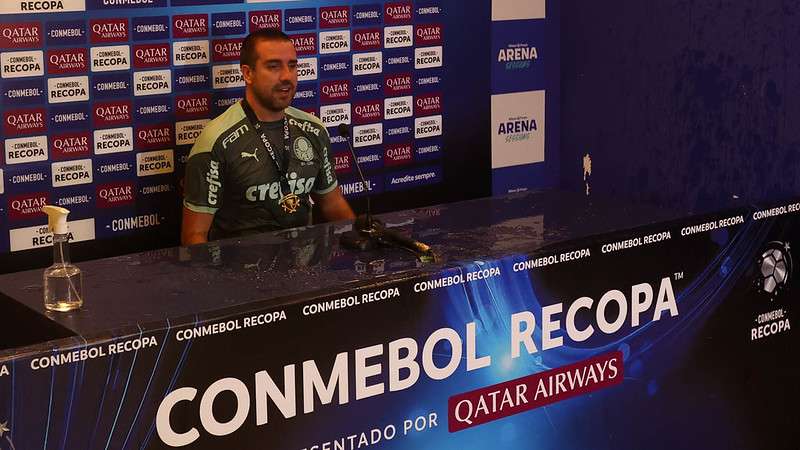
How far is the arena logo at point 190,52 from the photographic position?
4895 mm

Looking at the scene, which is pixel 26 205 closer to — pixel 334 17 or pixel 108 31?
pixel 108 31

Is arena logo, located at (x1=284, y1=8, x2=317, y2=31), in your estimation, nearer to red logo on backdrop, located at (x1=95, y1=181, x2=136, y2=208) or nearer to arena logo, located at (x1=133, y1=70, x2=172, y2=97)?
arena logo, located at (x1=133, y1=70, x2=172, y2=97)

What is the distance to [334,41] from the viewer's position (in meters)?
5.34

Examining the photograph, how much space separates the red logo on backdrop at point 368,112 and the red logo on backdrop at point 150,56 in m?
0.92

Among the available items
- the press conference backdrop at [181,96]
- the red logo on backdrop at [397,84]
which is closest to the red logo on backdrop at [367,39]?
the press conference backdrop at [181,96]

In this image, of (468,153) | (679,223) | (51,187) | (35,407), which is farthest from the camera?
(468,153)

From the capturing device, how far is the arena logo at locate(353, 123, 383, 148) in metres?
5.49

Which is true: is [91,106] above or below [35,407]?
above

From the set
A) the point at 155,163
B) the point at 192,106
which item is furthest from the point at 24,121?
the point at 192,106

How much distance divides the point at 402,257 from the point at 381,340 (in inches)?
11.1

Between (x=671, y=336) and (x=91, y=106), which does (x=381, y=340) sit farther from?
(x=91, y=106)

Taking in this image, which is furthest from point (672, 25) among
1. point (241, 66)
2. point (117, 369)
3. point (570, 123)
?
point (117, 369)

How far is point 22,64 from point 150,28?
513 mm

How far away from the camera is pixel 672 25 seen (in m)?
5.41
